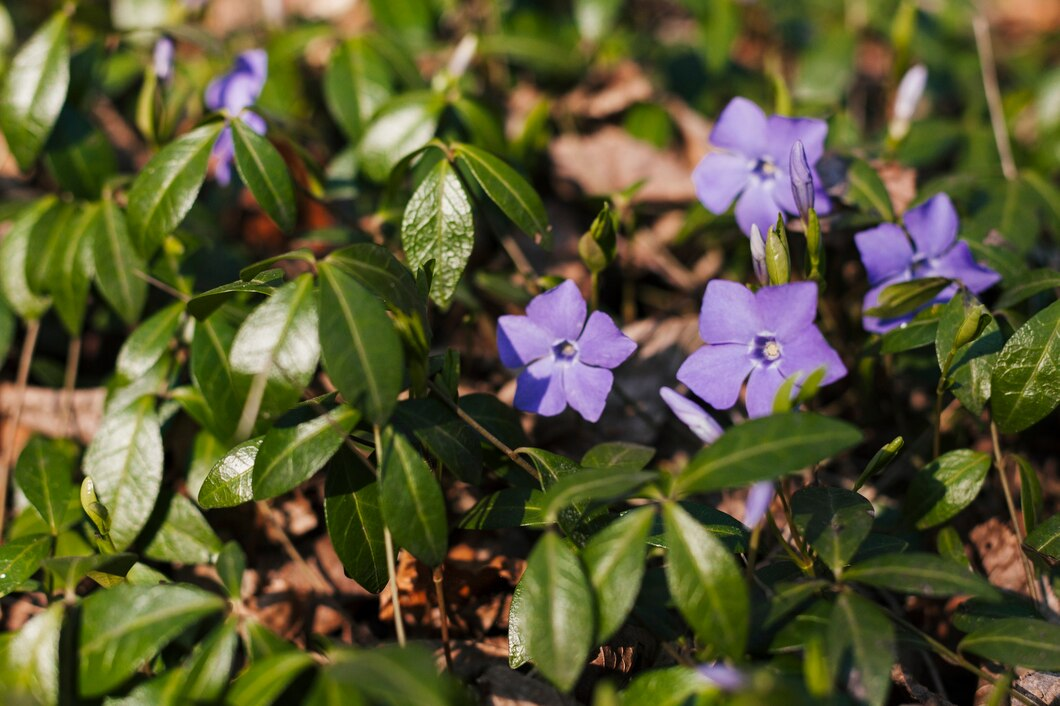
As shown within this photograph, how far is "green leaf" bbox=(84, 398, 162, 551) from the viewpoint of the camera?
195 centimetres

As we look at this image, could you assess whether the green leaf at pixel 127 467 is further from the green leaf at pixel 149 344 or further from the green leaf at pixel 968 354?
the green leaf at pixel 968 354

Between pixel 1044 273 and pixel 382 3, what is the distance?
2.40 meters

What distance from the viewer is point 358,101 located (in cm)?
280

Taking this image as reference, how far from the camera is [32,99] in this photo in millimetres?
2385

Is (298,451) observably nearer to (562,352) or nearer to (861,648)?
(562,352)

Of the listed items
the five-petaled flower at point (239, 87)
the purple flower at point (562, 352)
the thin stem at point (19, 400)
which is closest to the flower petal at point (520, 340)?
the purple flower at point (562, 352)

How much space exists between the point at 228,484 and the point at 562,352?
2.39 feet

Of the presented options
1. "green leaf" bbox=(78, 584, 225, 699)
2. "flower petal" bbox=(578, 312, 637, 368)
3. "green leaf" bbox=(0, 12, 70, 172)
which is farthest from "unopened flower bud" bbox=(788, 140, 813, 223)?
"green leaf" bbox=(0, 12, 70, 172)

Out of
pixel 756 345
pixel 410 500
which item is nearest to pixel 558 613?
pixel 410 500

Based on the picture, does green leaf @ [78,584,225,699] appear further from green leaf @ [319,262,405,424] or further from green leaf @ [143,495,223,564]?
green leaf @ [143,495,223,564]

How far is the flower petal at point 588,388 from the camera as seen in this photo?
192 cm

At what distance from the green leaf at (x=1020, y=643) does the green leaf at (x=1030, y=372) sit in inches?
18.1

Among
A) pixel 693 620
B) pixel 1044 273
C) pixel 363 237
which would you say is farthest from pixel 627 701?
pixel 363 237

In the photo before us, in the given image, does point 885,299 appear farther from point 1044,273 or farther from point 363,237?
point 363,237
